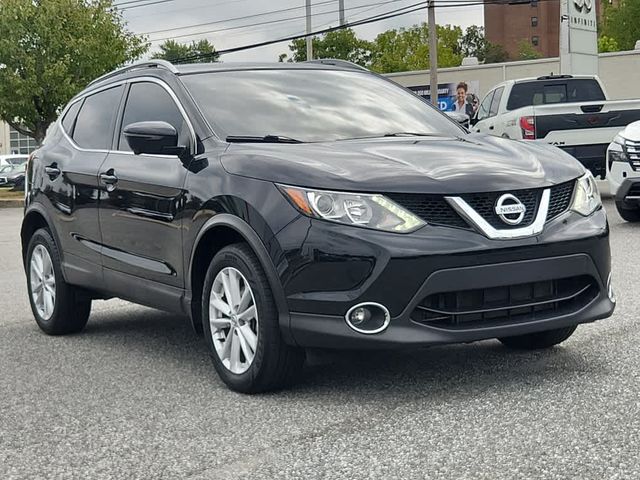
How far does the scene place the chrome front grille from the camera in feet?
38.0

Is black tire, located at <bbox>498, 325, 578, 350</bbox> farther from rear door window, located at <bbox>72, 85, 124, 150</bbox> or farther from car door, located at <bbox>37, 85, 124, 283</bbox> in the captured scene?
rear door window, located at <bbox>72, 85, 124, 150</bbox>

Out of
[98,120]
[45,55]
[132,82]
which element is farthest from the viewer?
[45,55]

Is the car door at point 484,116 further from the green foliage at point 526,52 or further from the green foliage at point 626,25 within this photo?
the green foliage at point 526,52

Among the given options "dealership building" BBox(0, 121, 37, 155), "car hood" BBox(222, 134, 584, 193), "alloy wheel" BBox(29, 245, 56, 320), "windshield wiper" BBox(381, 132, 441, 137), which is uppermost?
"windshield wiper" BBox(381, 132, 441, 137)

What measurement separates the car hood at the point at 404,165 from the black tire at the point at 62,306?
84.9 inches

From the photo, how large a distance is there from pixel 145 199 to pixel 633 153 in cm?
766

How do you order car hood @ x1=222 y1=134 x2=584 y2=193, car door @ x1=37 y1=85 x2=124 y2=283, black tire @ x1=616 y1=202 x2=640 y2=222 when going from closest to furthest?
car hood @ x1=222 y1=134 x2=584 y2=193 → car door @ x1=37 y1=85 x2=124 y2=283 → black tire @ x1=616 y1=202 x2=640 y2=222

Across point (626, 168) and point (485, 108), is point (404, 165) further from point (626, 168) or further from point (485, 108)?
point (485, 108)

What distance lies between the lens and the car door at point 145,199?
520 centimetres

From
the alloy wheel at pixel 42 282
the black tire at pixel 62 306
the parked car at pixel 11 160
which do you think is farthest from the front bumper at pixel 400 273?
the parked car at pixel 11 160

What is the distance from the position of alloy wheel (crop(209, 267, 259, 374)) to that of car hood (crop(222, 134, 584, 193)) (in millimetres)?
507

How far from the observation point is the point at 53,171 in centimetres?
666

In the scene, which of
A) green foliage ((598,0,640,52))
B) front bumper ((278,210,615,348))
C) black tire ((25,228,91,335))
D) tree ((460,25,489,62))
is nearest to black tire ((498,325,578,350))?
front bumper ((278,210,615,348))

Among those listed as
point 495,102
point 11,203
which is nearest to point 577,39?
point 495,102
